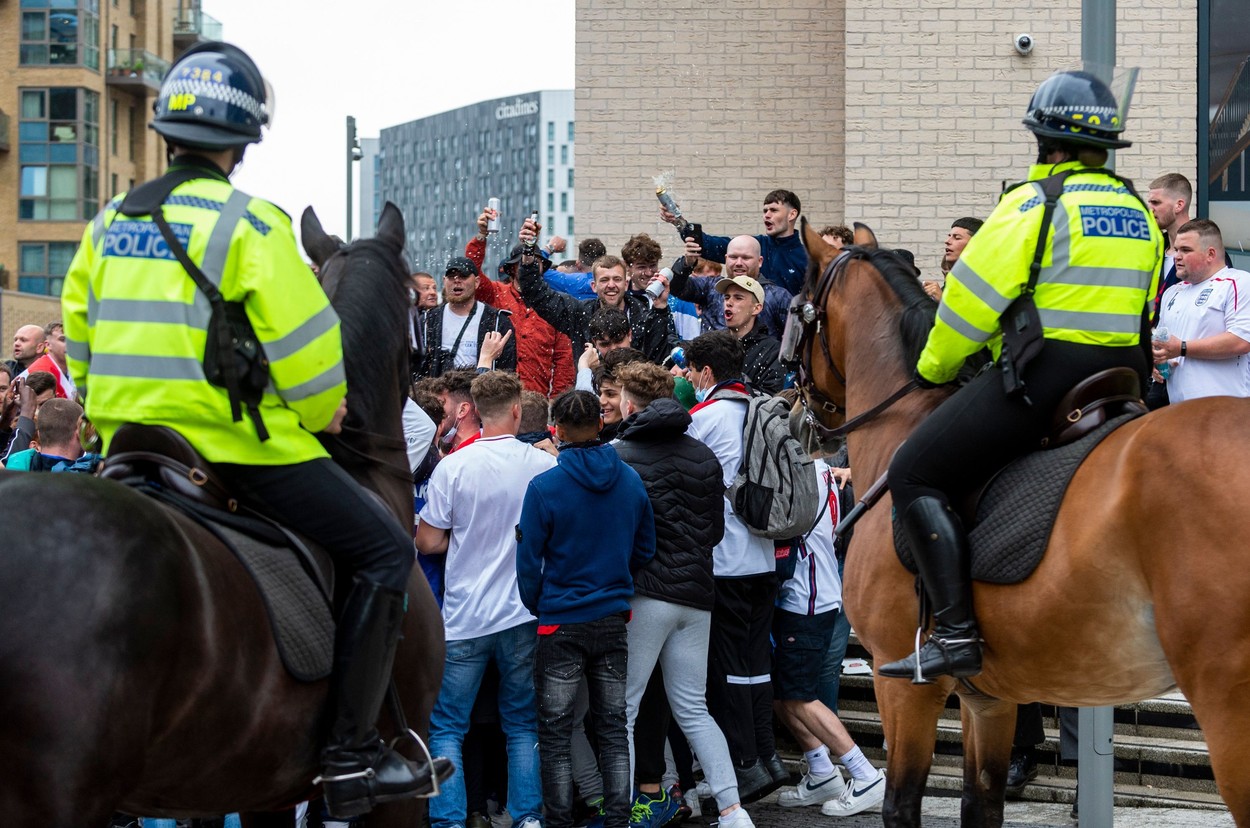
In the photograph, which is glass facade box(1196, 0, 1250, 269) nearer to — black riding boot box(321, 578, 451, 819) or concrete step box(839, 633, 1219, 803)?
concrete step box(839, 633, 1219, 803)

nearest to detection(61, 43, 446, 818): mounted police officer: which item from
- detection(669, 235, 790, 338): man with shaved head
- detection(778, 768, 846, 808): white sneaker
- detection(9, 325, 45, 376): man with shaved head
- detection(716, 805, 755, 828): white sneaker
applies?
detection(716, 805, 755, 828): white sneaker

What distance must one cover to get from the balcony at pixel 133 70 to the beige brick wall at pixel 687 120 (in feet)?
204

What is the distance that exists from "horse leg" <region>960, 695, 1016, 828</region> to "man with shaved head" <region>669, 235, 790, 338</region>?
4.18m

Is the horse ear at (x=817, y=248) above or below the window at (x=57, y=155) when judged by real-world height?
below

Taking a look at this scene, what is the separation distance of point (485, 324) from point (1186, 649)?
7299mm

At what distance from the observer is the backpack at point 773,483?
8.55 m

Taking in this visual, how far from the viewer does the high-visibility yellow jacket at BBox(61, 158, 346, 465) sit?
4.38 metres

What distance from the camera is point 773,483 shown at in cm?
860

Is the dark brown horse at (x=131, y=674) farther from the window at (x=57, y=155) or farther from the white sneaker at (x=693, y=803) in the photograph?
the window at (x=57, y=155)

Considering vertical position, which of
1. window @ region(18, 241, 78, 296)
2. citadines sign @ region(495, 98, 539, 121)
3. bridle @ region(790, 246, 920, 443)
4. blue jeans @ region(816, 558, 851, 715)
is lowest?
blue jeans @ region(816, 558, 851, 715)

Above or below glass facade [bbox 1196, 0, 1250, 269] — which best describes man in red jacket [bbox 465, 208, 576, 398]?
below

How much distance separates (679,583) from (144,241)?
14.2 ft

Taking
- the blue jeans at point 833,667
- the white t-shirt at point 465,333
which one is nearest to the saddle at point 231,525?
the blue jeans at point 833,667

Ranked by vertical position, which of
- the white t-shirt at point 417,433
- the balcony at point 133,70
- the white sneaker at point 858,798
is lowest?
the white sneaker at point 858,798
